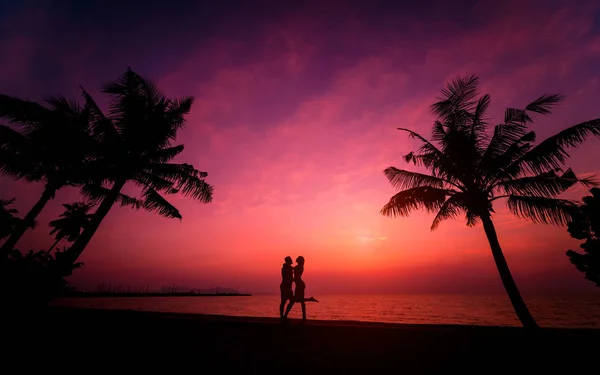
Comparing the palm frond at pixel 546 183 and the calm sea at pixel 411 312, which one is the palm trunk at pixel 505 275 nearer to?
the palm frond at pixel 546 183

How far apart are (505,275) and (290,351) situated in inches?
354

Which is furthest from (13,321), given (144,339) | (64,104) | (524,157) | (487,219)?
(524,157)

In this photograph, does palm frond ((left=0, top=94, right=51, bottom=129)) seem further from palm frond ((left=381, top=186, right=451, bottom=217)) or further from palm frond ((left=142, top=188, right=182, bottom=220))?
palm frond ((left=381, top=186, right=451, bottom=217))

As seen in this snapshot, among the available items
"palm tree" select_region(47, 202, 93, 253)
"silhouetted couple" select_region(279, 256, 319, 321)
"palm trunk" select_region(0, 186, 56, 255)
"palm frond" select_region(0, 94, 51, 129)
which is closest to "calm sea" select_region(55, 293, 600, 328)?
"palm tree" select_region(47, 202, 93, 253)

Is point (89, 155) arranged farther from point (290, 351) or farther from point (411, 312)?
point (411, 312)

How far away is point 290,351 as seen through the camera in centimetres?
568

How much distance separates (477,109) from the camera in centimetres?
1166

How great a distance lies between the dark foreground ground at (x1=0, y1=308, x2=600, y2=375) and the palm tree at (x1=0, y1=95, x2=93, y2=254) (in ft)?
22.0

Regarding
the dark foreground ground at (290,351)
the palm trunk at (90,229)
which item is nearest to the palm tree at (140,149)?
the palm trunk at (90,229)

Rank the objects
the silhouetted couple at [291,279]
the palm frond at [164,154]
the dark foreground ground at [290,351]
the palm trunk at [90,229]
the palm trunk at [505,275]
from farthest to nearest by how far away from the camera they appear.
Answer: the palm frond at [164,154], the palm trunk at [90,229], the palm trunk at [505,275], the silhouetted couple at [291,279], the dark foreground ground at [290,351]

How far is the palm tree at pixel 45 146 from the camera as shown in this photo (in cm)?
1017

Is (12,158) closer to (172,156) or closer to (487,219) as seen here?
(172,156)

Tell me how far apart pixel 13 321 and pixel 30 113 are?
6.95 metres

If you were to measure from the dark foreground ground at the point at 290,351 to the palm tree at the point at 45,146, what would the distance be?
22.0ft
